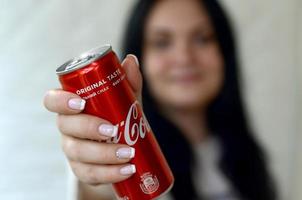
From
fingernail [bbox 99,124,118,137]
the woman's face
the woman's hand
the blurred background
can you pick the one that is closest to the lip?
the woman's face

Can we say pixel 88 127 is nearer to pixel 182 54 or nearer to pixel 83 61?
pixel 83 61

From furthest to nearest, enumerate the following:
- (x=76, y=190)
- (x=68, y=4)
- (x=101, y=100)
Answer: (x=68, y=4)
(x=76, y=190)
(x=101, y=100)

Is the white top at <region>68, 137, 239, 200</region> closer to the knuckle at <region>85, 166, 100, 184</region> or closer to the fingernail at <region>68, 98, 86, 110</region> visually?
the knuckle at <region>85, 166, 100, 184</region>

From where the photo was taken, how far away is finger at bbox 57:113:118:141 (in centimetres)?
52

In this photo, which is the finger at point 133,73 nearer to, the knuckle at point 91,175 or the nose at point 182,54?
the knuckle at point 91,175

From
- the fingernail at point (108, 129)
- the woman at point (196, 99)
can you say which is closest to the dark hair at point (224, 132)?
the woman at point (196, 99)

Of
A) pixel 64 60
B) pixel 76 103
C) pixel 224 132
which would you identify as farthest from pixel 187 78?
pixel 76 103

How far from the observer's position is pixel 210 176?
3.75ft

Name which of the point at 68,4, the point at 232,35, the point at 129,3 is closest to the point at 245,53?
the point at 232,35

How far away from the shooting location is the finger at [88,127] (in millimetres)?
521

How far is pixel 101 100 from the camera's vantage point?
0.51 m

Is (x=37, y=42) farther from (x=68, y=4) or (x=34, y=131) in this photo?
(x=34, y=131)

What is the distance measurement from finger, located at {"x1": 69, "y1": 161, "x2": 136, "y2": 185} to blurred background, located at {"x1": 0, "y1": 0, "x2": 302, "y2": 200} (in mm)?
460

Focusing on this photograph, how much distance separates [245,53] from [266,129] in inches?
9.1
